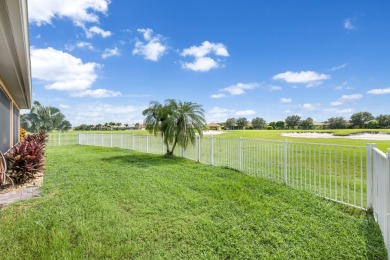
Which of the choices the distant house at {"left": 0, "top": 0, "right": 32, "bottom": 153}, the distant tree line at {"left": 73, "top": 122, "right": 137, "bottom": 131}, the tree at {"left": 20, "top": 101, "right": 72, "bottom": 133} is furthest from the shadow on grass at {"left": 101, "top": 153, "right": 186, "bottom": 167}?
the distant tree line at {"left": 73, "top": 122, "right": 137, "bottom": 131}

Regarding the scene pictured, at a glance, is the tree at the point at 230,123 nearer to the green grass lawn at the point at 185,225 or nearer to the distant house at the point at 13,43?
the distant house at the point at 13,43

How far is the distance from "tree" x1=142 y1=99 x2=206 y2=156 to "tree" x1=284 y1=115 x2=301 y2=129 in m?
34.5

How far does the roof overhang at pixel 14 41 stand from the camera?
7.80 ft

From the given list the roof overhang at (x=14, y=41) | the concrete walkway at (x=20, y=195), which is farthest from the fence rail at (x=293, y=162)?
the concrete walkway at (x=20, y=195)

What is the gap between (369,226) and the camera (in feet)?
9.25

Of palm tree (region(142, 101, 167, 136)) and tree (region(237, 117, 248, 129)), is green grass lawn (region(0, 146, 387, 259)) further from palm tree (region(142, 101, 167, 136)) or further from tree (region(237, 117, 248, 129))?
tree (region(237, 117, 248, 129))

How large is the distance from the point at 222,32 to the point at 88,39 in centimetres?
767

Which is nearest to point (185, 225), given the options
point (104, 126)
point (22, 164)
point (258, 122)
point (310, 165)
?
point (310, 165)

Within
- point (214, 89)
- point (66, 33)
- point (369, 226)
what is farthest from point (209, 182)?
point (214, 89)

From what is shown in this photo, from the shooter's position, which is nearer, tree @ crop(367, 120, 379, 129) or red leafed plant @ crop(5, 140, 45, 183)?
red leafed plant @ crop(5, 140, 45, 183)

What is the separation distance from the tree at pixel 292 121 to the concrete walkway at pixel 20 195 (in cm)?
4007

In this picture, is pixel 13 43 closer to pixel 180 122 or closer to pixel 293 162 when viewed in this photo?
pixel 293 162

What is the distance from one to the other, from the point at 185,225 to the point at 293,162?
10.4 feet

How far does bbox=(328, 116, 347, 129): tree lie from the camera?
3303 centimetres
